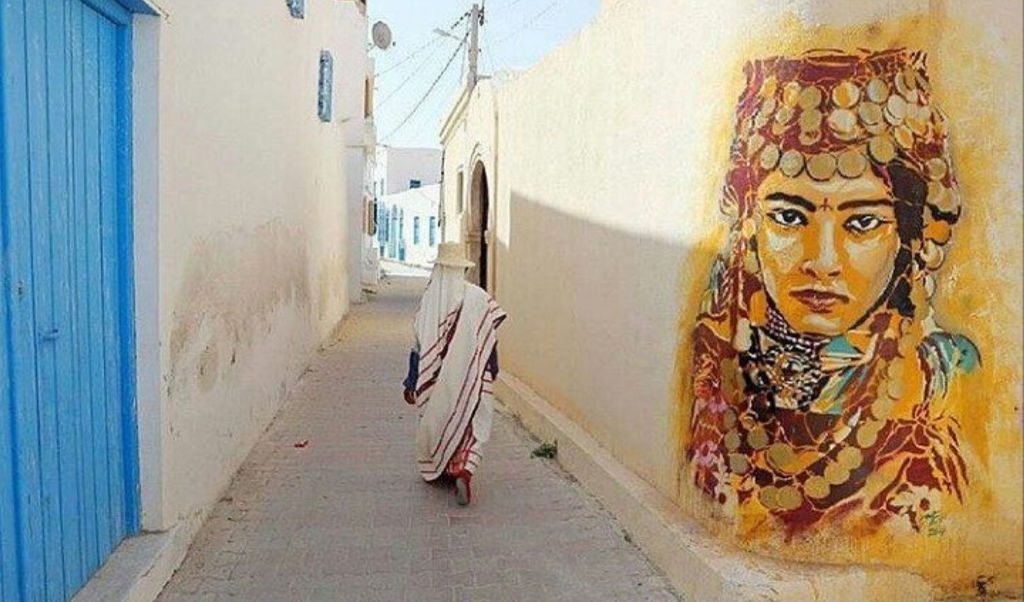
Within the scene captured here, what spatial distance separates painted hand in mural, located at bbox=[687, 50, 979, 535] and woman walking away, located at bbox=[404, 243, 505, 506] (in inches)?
79.2

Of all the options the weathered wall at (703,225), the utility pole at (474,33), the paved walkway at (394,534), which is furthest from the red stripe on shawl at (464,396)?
the utility pole at (474,33)

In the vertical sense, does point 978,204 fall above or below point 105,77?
below

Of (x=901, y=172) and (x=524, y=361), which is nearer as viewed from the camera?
(x=901, y=172)

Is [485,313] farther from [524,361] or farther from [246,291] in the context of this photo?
[524,361]

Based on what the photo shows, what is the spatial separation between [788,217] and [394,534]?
8.29 ft

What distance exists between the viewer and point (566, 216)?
588cm

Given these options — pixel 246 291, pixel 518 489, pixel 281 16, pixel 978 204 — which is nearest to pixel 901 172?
pixel 978 204

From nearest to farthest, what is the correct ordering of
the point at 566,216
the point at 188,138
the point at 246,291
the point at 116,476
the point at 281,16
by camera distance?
the point at 116,476 → the point at 188,138 → the point at 246,291 → the point at 566,216 → the point at 281,16

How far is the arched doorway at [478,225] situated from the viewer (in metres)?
10.6

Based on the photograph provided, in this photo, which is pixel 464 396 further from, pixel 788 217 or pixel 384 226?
pixel 384 226

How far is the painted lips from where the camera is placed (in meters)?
3.12

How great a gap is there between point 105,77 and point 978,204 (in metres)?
3.40

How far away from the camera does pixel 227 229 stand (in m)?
4.81

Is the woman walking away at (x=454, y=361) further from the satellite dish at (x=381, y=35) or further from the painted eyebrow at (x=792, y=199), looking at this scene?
the satellite dish at (x=381, y=35)
